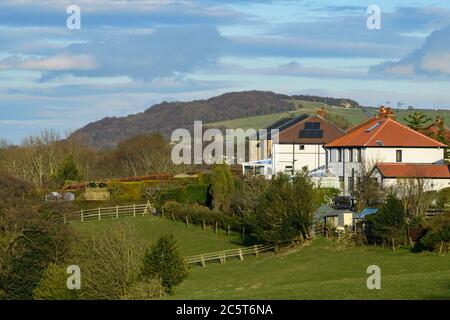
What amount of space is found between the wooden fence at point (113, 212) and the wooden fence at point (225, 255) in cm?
1683

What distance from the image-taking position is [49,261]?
4116 centimetres

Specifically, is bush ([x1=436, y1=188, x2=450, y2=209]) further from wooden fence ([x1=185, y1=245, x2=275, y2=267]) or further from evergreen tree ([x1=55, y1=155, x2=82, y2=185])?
evergreen tree ([x1=55, y1=155, x2=82, y2=185])

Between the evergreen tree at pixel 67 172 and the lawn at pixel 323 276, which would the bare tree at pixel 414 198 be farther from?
the evergreen tree at pixel 67 172

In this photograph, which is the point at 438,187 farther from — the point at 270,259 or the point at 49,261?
the point at 49,261

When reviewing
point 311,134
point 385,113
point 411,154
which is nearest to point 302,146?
point 311,134

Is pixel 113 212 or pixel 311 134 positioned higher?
pixel 311 134

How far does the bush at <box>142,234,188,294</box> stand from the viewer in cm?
3519

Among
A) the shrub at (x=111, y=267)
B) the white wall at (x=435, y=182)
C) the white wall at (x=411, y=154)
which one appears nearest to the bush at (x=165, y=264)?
the shrub at (x=111, y=267)

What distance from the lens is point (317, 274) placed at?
4294 centimetres

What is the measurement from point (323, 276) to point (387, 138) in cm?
3031

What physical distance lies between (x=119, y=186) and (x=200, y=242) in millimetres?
18303

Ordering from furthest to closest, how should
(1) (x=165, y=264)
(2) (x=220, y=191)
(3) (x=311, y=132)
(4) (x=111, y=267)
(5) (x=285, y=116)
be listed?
(5) (x=285, y=116) → (3) (x=311, y=132) → (2) (x=220, y=191) → (1) (x=165, y=264) → (4) (x=111, y=267)

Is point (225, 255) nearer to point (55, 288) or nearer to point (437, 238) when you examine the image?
point (437, 238)
